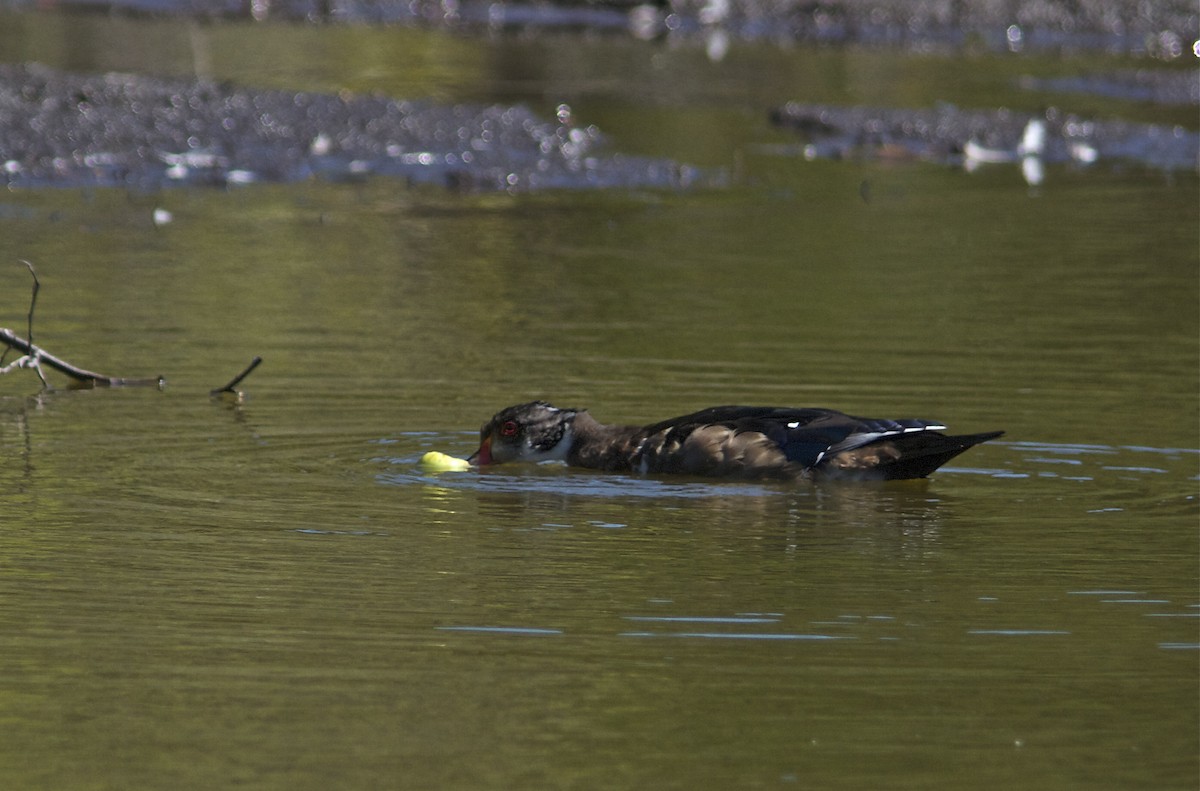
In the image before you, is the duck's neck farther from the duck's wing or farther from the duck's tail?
the duck's tail

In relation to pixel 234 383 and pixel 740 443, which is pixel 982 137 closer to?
pixel 234 383

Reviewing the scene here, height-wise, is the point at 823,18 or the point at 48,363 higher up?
the point at 823,18

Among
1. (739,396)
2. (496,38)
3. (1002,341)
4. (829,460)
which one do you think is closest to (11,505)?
(829,460)

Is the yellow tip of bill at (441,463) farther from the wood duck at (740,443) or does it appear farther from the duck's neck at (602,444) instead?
the duck's neck at (602,444)

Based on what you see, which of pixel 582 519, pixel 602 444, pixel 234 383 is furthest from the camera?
pixel 234 383

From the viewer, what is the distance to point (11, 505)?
761 cm

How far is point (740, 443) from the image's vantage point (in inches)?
329

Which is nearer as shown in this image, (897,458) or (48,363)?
(897,458)

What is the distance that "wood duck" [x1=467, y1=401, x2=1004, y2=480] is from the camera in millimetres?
8164

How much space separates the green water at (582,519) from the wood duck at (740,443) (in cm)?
14

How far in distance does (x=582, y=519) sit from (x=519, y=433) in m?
1.14

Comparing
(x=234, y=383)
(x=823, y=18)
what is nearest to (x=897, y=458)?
(x=234, y=383)

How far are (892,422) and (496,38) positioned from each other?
24.1 meters

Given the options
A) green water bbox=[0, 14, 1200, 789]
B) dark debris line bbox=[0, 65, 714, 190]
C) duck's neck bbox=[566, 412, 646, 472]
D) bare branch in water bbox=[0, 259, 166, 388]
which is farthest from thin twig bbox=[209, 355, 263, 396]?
dark debris line bbox=[0, 65, 714, 190]
